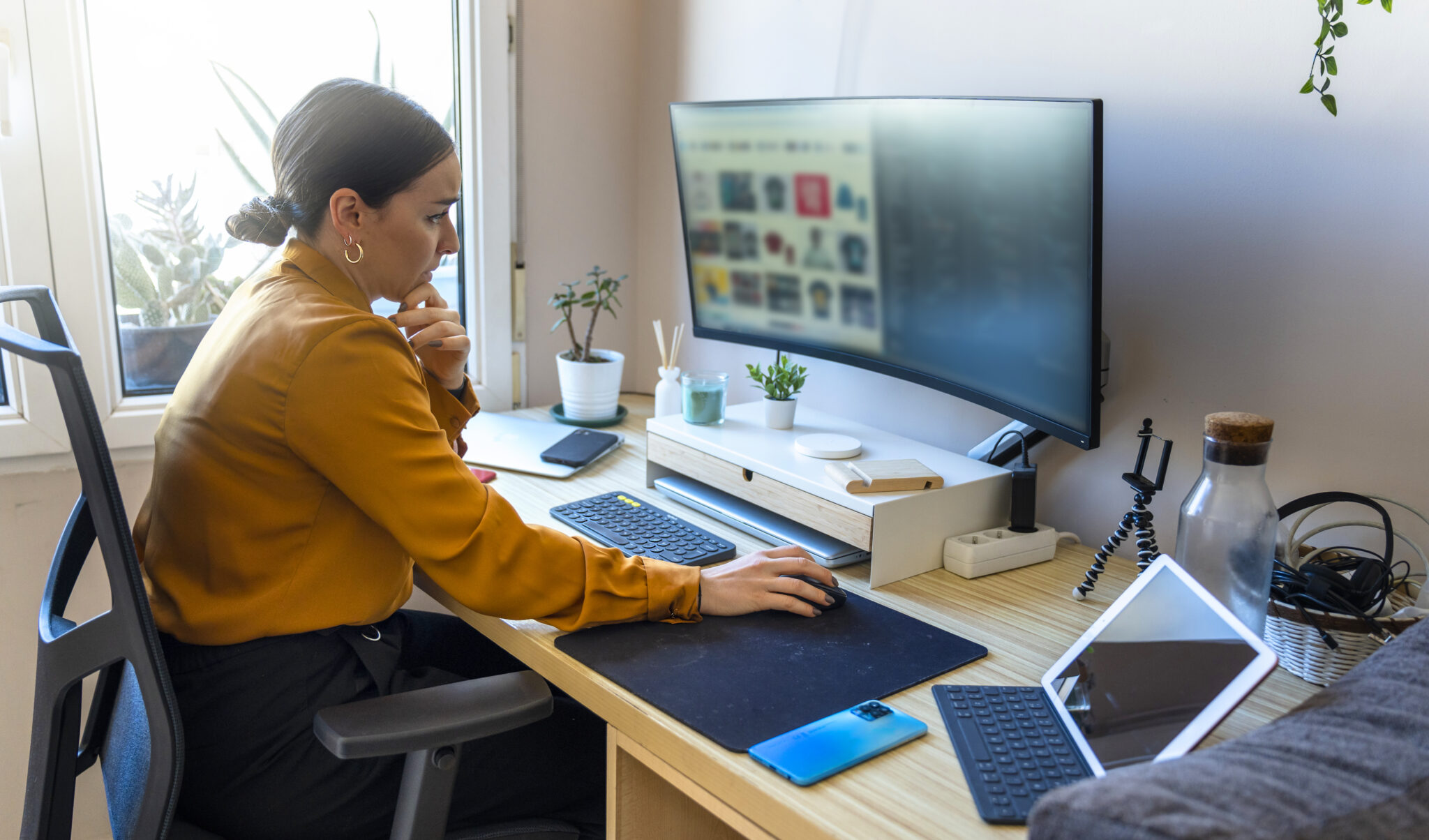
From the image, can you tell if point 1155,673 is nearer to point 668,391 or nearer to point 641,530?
point 641,530

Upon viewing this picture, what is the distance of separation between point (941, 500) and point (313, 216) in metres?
0.86

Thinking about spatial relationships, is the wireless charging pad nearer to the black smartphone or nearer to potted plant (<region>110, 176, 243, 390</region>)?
the black smartphone

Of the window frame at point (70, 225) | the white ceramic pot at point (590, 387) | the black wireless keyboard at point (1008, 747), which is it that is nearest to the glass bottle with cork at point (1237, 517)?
the black wireless keyboard at point (1008, 747)

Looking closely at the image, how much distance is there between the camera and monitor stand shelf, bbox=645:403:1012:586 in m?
1.29

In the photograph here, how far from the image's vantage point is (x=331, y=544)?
1.12 m

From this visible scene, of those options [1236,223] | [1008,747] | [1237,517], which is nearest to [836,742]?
[1008,747]

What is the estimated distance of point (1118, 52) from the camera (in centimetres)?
135

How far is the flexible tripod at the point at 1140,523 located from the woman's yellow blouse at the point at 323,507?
51 centimetres

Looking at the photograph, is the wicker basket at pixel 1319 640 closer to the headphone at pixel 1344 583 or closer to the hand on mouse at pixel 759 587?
the headphone at pixel 1344 583

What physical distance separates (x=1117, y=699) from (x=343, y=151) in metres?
1.00

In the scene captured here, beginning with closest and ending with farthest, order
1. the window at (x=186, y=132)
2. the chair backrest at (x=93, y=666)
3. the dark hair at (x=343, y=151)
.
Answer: the chair backrest at (x=93, y=666), the dark hair at (x=343, y=151), the window at (x=186, y=132)

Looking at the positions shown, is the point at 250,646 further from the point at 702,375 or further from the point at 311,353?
the point at 702,375

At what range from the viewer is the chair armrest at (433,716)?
947mm

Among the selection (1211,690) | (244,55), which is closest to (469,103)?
(244,55)
